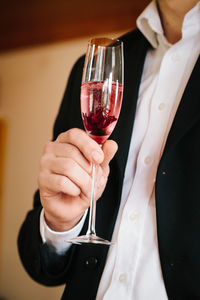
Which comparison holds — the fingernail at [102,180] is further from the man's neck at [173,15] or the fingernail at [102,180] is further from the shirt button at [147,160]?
the man's neck at [173,15]

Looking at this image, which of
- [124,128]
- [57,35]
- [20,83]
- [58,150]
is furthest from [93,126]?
[20,83]

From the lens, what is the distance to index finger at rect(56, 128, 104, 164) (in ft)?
2.42

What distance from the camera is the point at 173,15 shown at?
3.75 ft

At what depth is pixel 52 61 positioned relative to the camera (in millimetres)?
3748

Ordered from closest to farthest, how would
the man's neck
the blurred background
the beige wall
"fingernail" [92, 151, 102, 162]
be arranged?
1. "fingernail" [92, 151, 102, 162]
2. the man's neck
3. the blurred background
4. the beige wall

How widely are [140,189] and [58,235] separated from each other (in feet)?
0.95

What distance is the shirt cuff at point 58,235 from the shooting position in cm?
96

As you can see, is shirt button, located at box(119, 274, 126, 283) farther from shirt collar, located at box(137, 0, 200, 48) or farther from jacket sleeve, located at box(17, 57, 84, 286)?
shirt collar, located at box(137, 0, 200, 48)

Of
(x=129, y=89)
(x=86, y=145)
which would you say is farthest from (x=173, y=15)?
(x=86, y=145)

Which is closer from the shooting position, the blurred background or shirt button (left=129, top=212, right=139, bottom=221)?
shirt button (left=129, top=212, right=139, bottom=221)

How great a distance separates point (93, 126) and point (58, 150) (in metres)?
0.11

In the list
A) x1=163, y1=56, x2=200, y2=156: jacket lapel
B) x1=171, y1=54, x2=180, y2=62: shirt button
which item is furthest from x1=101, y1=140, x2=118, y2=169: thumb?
x1=171, y1=54, x2=180, y2=62: shirt button

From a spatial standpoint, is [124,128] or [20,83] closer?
[124,128]

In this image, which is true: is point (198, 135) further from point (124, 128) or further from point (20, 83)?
point (20, 83)
